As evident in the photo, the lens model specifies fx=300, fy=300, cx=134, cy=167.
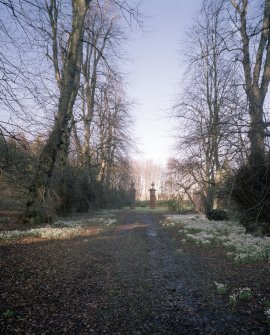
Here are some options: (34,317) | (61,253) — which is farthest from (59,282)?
(61,253)

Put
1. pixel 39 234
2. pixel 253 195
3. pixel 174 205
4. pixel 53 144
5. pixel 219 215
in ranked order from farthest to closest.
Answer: pixel 174 205 → pixel 219 215 → pixel 53 144 → pixel 253 195 → pixel 39 234

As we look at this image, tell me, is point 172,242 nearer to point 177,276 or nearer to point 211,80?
point 177,276

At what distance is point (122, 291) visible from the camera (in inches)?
241

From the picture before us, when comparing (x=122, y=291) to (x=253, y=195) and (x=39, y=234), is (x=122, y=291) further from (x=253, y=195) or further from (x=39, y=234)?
(x=253, y=195)

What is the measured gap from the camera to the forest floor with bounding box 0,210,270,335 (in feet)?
15.3

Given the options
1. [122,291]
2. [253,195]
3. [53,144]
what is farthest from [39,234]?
[253,195]

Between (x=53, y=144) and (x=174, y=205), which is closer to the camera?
(x=53, y=144)

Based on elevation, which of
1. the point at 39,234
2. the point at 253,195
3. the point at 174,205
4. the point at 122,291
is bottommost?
the point at 122,291

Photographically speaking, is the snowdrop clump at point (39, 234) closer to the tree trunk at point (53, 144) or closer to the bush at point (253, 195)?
the tree trunk at point (53, 144)

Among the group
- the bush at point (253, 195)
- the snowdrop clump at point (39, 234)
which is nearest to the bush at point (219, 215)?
the bush at point (253, 195)

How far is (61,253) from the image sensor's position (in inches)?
356

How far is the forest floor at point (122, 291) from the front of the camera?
465 cm

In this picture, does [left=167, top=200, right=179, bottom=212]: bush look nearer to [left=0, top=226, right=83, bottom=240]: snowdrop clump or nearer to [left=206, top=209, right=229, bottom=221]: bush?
[left=206, top=209, right=229, bottom=221]: bush

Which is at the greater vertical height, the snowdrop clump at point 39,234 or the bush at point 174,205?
the bush at point 174,205
